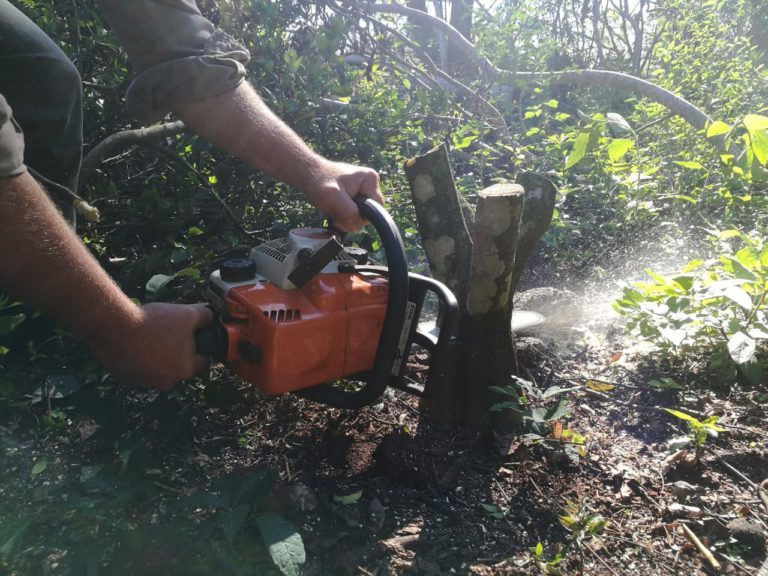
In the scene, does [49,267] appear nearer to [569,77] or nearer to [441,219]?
[441,219]

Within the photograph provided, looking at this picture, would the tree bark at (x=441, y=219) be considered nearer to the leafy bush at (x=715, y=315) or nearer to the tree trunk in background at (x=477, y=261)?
the tree trunk in background at (x=477, y=261)

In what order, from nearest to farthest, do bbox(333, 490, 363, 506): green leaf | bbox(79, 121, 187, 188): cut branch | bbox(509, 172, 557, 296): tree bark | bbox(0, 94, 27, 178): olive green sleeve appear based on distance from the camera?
1. bbox(0, 94, 27, 178): olive green sleeve
2. bbox(333, 490, 363, 506): green leaf
3. bbox(509, 172, 557, 296): tree bark
4. bbox(79, 121, 187, 188): cut branch

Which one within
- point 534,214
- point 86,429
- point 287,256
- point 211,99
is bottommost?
point 86,429

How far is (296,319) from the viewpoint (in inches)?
59.7

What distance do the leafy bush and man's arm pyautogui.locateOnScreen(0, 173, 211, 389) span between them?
5.55ft

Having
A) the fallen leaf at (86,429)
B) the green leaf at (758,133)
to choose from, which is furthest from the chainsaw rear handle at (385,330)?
the green leaf at (758,133)

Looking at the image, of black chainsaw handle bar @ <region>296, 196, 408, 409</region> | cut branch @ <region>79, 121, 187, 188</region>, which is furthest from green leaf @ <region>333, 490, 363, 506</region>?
cut branch @ <region>79, 121, 187, 188</region>

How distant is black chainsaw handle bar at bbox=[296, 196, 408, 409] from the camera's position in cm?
152

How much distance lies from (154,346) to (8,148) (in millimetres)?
533

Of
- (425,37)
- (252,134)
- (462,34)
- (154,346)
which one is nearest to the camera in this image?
(154,346)

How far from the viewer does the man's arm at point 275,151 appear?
179cm

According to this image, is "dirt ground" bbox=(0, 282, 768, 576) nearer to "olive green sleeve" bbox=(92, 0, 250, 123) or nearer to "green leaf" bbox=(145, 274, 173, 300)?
"green leaf" bbox=(145, 274, 173, 300)

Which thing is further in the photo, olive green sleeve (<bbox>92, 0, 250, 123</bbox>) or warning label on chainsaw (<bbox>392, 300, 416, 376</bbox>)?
olive green sleeve (<bbox>92, 0, 250, 123</bbox>)

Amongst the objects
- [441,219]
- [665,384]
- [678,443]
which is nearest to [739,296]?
[665,384]
